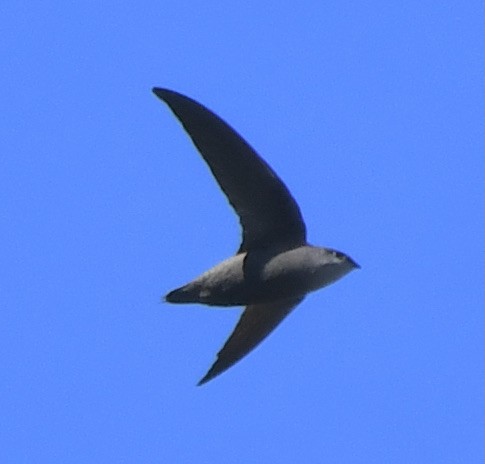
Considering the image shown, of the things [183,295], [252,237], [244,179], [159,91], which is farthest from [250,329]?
[159,91]

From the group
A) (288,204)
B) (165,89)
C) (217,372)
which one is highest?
(165,89)

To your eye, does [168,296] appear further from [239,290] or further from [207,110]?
[207,110]

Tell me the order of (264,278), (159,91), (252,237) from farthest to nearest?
(252,237) → (159,91) → (264,278)

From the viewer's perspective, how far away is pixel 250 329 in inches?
480

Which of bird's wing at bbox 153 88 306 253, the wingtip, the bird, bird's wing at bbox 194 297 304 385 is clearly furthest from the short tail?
the wingtip

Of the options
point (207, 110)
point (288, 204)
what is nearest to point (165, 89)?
point (207, 110)

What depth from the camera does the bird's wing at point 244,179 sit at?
11445 millimetres

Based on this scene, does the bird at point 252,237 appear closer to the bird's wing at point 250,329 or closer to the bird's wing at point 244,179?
the bird's wing at point 244,179

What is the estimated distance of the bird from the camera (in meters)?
11.2

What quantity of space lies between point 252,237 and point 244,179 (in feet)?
1.22

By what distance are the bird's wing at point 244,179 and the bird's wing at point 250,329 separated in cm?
76

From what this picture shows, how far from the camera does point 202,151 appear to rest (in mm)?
11500

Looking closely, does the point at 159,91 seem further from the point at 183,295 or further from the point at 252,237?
the point at 183,295

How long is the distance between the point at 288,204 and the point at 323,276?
1.92ft
